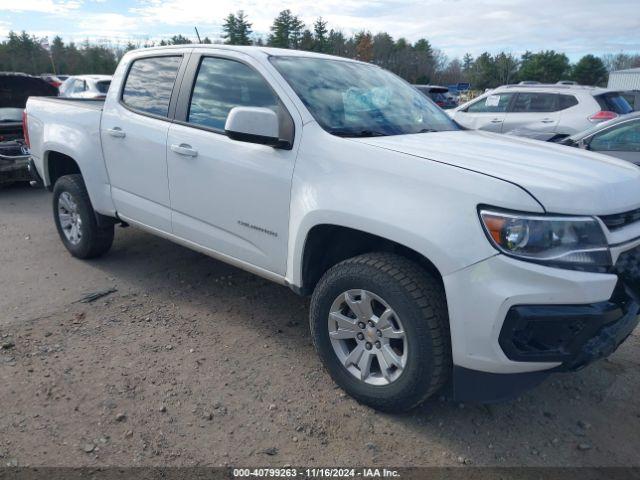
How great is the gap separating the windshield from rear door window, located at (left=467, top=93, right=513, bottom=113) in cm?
752

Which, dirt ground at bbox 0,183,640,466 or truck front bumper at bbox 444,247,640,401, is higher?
truck front bumper at bbox 444,247,640,401

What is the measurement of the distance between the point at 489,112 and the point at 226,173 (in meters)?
8.93

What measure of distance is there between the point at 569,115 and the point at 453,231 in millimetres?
8649

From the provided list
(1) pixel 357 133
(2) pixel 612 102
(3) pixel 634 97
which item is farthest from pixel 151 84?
(3) pixel 634 97

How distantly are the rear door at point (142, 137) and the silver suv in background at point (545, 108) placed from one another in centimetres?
606

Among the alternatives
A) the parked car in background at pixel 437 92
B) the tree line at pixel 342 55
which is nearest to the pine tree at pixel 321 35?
the tree line at pixel 342 55

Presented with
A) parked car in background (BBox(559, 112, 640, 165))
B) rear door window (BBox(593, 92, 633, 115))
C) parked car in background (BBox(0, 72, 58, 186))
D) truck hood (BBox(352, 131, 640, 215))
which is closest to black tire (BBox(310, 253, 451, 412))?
truck hood (BBox(352, 131, 640, 215))

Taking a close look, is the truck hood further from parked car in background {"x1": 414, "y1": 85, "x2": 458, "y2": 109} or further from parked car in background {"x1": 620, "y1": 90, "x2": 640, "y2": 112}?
parked car in background {"x1": 414, "y1": 85, "x2": 458, "y2": 109}

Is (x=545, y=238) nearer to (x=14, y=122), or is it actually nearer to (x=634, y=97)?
(x=14, y=122)

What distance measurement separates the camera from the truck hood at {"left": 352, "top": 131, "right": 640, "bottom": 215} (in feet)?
7.38

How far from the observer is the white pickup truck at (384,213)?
87.6 inches

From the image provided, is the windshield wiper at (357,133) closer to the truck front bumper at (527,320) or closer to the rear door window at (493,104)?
the truck front bumper at (527,320)

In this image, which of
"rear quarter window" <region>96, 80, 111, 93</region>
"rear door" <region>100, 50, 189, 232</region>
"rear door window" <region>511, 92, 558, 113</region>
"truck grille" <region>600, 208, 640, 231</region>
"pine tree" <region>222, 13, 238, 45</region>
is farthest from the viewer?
"pine tree" <region>222, 13, 238, 45</region>

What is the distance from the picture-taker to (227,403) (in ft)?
9.46
